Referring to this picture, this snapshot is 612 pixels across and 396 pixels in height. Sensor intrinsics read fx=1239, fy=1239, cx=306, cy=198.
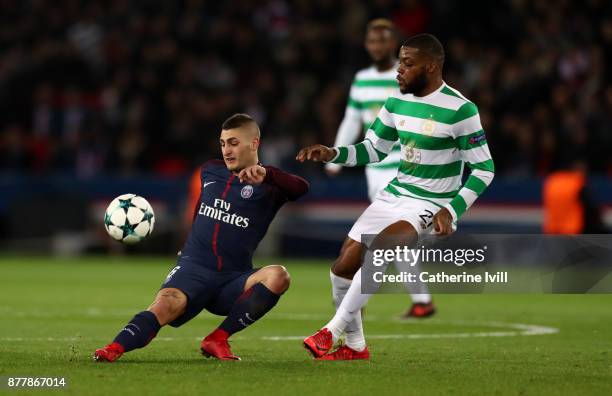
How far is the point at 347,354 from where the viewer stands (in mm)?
7441

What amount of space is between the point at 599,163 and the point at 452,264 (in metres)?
9.49

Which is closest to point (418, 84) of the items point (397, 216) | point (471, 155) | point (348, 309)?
point (471, 155)

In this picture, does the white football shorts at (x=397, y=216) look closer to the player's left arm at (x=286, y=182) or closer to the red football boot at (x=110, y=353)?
the player's left arm at (x=286, y=182)

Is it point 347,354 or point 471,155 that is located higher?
point 471,155

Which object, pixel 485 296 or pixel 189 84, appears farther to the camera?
pixel 189 84

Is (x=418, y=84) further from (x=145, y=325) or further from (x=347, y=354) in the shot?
(x=145, y=325)

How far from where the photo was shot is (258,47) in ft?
71.3

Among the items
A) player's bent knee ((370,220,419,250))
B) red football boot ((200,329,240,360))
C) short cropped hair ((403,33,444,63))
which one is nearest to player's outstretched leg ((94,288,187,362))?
red football boot ((200,329,240,360))

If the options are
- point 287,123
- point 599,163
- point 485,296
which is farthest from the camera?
point 287,123

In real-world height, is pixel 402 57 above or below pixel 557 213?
above

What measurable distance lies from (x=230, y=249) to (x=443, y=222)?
1.27 meters

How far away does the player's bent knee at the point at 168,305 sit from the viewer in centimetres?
700

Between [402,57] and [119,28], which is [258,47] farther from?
[402,57]

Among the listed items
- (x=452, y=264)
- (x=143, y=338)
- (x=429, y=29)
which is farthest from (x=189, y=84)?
(x=143, y=338)
